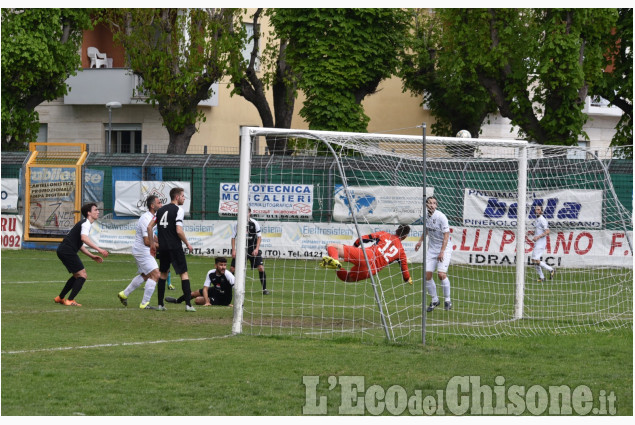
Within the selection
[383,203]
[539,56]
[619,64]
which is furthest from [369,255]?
[619,64]

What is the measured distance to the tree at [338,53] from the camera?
103 ft

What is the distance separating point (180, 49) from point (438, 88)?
13.7m

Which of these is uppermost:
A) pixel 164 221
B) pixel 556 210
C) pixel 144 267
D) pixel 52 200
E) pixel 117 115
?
pixel 117 115

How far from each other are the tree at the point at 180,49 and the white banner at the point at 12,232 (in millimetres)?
6635

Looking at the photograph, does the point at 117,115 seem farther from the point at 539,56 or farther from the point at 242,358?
the point at 242,358

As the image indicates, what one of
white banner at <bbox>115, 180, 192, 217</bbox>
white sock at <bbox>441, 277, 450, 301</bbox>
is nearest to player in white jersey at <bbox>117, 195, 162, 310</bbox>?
white sock at <bbox>441, 277, 450, 301</bbox>

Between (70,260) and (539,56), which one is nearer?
(70,260)

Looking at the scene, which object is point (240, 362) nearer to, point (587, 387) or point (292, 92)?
point (587, 387)

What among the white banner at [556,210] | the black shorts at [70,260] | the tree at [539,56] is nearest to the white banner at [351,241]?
the white banner at [556,210]

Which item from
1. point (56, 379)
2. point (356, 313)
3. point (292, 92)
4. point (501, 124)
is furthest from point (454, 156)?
point (501, 124)

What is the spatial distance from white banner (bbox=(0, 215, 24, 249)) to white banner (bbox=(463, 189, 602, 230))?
42.8 feet

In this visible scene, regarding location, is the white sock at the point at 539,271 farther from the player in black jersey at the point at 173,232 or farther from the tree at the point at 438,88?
the tree at the point at 438,88

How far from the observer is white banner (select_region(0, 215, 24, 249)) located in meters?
28.9

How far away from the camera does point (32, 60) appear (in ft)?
108
